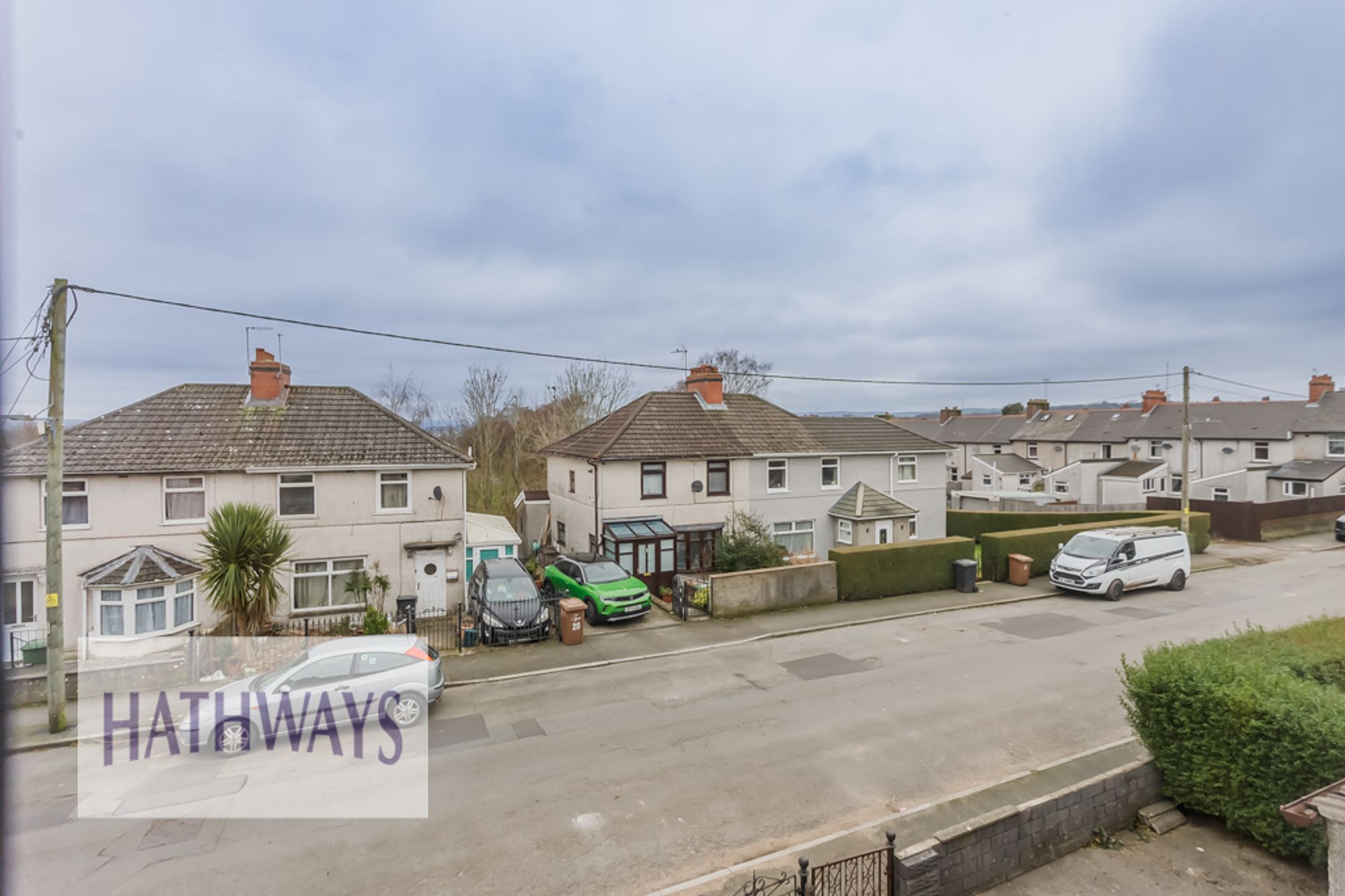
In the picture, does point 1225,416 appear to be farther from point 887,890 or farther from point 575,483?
point 887,890

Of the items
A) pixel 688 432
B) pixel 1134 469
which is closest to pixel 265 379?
pixel 688 432

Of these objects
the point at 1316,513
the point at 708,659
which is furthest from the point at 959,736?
the point at 1316,513

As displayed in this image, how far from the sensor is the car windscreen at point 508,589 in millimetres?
15914

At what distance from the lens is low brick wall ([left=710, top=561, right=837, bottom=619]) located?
704 inches

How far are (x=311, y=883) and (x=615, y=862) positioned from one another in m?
3.18

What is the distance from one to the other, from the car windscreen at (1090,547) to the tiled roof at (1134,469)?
2175 cm

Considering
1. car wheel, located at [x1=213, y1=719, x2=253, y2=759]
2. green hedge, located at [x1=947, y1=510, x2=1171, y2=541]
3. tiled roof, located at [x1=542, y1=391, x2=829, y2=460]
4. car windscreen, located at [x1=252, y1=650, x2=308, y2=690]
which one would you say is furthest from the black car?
green hedge, located at [x1=947, y1=510, x2=1171, y2=541]

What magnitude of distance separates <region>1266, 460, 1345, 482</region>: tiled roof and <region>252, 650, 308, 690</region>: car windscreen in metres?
44.5

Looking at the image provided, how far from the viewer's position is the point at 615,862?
721 cm

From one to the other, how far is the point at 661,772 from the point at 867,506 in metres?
17.0

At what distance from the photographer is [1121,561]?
64.4 feet

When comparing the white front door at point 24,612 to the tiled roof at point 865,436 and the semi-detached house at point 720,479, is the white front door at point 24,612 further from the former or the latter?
the tiled roof at point 865,436

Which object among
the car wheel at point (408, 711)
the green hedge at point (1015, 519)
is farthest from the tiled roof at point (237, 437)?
the green hedge at point (1015, 519)

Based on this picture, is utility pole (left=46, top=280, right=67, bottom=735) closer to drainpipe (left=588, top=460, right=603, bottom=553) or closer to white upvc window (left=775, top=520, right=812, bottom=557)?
drainpipe (left=588, top=460, right=603, bottom=553)
